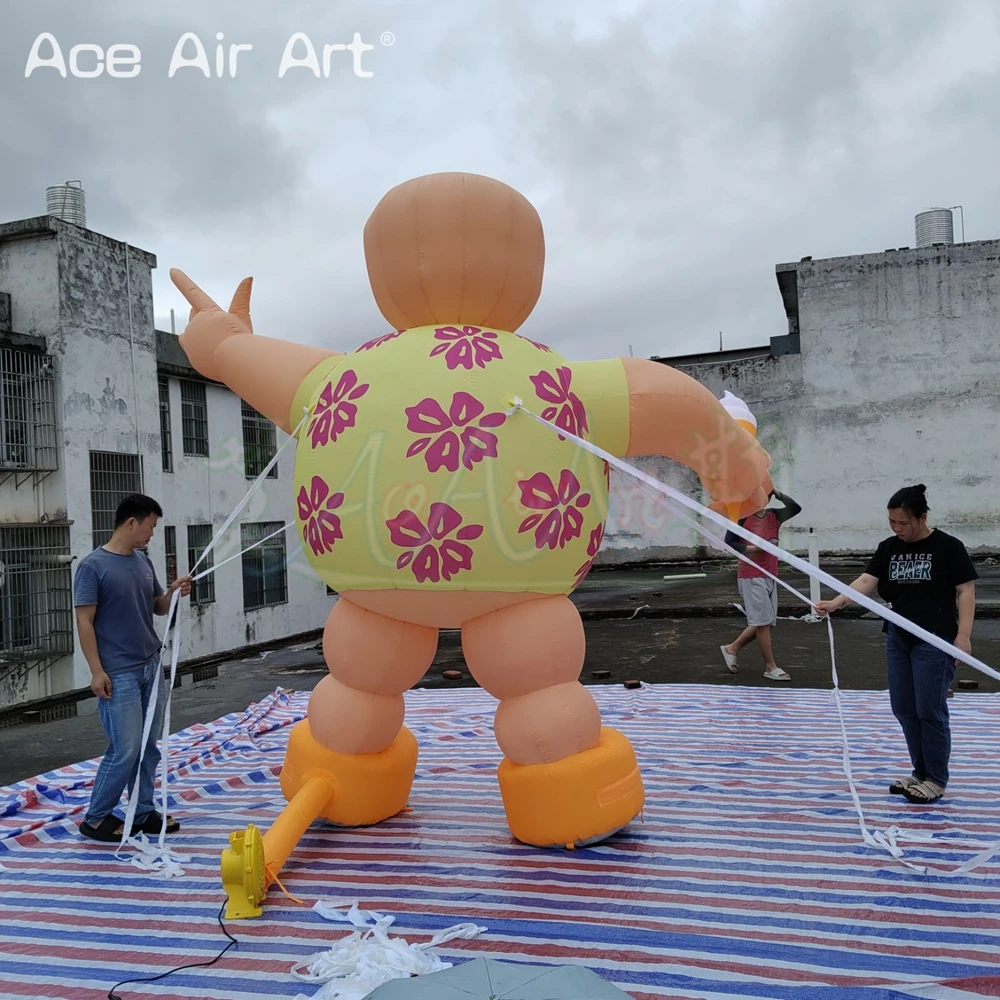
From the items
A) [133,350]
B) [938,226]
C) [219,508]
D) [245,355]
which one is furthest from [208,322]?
[938,226]

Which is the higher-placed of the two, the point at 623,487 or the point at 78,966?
the point at 623,487

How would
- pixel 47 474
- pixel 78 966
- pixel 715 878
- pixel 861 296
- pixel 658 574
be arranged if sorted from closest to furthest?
pixel 78 966
pixel 715 878
pixel 47 474
pixel 658 574
pixel 861 296

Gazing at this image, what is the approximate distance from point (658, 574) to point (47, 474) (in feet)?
30.9

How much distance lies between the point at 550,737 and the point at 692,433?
124 centimetres

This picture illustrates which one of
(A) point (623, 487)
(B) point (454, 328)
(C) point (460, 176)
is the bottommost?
(A) point (623, 487)

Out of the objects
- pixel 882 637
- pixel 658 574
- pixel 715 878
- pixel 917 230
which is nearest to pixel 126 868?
pixel 715 878

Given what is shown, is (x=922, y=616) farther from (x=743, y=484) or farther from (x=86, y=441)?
(x=86, y=441)

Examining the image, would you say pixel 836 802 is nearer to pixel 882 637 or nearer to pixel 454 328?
pixel 454 328

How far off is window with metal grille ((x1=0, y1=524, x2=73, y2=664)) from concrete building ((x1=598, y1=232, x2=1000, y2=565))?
30.1ft

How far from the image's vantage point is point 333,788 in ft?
10.4

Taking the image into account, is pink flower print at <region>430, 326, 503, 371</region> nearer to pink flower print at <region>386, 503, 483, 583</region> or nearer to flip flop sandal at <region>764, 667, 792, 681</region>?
pink flower print at <region>386, 503, 483, 583</region>

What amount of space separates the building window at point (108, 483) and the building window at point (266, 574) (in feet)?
6.12

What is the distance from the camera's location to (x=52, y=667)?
9062 mm

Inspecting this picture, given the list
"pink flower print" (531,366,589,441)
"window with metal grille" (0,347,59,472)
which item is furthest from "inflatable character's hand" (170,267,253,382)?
"window with metal grille" (0,347,59,472)
